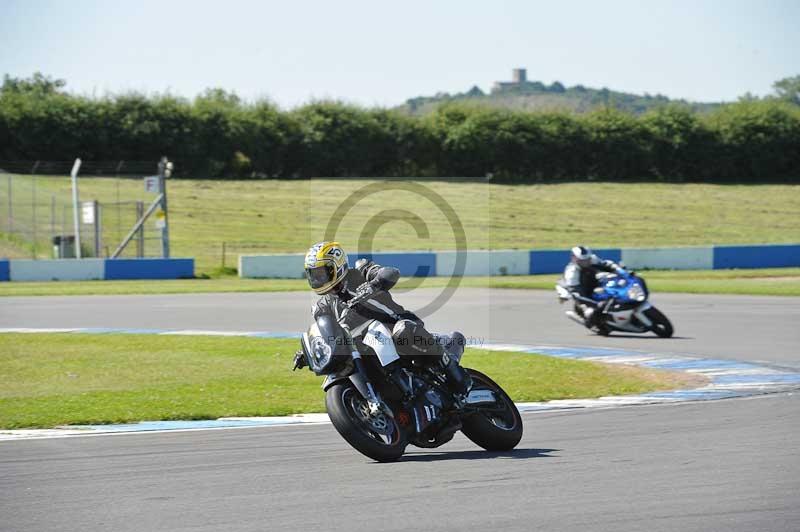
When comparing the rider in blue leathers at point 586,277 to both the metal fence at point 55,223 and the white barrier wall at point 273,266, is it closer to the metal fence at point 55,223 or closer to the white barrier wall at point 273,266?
the white barrier wall at point 273,266

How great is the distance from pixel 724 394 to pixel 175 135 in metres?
44.1

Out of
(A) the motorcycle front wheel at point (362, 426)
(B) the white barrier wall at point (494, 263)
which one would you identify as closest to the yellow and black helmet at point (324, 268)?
(A) the motorcycle front wheel at point (362, 426)

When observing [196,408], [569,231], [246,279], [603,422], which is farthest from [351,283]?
[569,231]

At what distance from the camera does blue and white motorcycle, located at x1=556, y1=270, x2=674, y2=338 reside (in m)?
17.2

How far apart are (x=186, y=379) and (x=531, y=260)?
22357 millimetres

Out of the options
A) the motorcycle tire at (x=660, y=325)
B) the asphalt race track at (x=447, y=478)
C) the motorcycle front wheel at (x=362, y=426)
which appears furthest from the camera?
the motorcycle tire at (x=660, y=325)

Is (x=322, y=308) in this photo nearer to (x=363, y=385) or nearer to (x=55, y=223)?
(x=363, y=385)

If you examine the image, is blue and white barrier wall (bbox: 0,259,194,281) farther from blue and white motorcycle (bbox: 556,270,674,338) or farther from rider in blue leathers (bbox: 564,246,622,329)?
blue and white motorcycle (bbox: 556,270,674,338)

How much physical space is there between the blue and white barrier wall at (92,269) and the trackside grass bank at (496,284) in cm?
94

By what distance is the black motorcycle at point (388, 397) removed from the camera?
7.42 metres

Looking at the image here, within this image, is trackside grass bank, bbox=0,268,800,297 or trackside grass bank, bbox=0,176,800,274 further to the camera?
trackside grass bank, bbox=0,176,800,274

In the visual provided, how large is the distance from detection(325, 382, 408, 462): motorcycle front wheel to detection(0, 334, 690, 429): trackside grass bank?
3.10m

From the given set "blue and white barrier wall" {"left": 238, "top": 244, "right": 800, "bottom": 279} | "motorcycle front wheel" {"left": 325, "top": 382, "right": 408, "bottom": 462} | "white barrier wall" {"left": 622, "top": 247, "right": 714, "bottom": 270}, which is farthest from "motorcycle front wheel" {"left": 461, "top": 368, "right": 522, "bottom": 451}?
"white barrier wall" {"left": 622, "top": 247, "right": 714, "bottom": 270}

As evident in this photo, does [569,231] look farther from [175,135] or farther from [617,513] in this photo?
[617,513]
